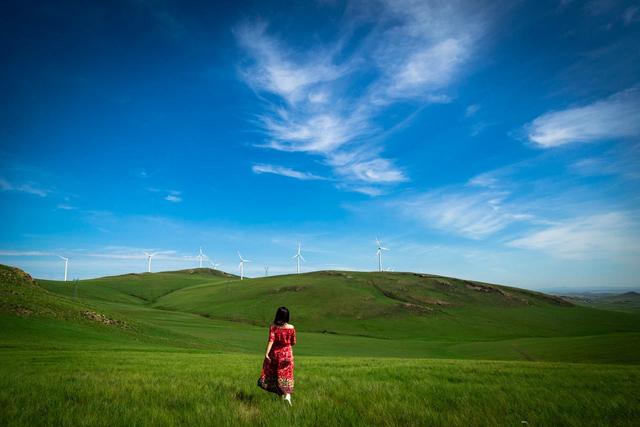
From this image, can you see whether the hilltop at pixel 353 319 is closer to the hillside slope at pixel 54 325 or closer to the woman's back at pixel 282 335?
the hillside slope at pixel 54 325

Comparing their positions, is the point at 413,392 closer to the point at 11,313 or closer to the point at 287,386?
the point at 287,386

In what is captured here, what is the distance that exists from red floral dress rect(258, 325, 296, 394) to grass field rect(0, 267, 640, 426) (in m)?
0.36

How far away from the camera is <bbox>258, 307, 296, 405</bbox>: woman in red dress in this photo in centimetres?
936

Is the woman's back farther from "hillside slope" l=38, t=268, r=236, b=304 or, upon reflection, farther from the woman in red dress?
"hillside slope" l=38, t=268, r=236, b=304

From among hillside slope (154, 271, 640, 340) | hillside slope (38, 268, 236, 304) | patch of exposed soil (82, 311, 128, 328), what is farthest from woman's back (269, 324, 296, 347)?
hillside slope (38, 268, 236, 304)

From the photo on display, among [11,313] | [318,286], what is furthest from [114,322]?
[318,286]

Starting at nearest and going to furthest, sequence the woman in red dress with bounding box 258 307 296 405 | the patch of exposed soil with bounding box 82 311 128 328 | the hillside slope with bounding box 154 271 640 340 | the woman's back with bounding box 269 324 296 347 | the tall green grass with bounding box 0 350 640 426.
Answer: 1. the tall green grass with bounding box 0 350 640 426
2. the woman in red dress with bounding box 258 307 296 405
3. the woman's back with bounding box 269 324 296 347
4. the patch of exposed soil with bounding box 82 311 128 328
5. the hillside slope with bounding box 154 271 640 340

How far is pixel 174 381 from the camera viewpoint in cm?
1066

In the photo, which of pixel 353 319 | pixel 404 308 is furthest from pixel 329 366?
pixel 404 308

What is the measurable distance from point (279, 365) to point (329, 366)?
9418mm

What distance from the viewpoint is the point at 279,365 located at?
9.70 m

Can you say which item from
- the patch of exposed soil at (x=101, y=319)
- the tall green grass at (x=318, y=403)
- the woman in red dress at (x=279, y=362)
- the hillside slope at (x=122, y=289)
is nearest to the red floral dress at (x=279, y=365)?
the woman in red dress at (x=279, y=362)

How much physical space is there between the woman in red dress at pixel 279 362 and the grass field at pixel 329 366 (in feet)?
1.26

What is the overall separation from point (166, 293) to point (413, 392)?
175 meters
